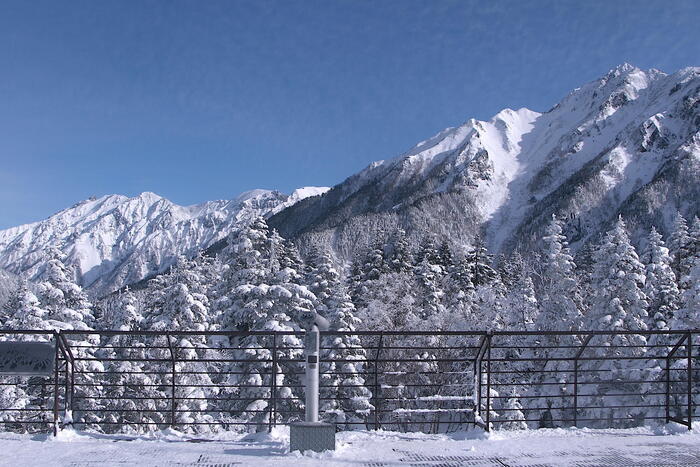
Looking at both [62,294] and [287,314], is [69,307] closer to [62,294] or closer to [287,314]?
[62,294]

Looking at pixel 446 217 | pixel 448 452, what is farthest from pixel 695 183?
pixel 448 452

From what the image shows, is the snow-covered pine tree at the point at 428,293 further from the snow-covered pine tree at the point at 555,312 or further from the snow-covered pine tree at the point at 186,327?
the snow-covered pine tree at the point at 186,327

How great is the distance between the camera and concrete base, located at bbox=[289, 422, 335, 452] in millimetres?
6191

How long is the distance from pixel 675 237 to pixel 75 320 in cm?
3322

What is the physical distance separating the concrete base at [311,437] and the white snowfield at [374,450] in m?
0.09

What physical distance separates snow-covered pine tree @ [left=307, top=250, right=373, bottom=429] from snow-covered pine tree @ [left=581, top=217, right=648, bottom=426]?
8588 mm

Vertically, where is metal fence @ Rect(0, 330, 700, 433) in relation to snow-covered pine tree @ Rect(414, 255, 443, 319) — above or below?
below

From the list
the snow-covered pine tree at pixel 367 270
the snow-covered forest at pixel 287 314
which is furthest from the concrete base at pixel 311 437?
the snow-covered pine tree at pixel 367 270

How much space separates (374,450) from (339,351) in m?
12.3

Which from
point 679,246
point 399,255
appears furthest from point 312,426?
point 399,255

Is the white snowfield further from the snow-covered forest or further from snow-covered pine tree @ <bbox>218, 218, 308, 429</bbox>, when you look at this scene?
snow-covered pine tree @ <bbox>218, 218, 308, 429</bbox>

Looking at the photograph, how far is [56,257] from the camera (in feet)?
67.3

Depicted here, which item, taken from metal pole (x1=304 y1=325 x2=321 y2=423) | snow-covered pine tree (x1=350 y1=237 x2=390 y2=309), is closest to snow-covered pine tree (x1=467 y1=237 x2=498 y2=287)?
snow-covered pine tree (x1=350 y1=237 x2=390 y2=309)

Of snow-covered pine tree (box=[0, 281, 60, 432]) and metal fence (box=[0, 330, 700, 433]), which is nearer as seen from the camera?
snow-covered pine tree (box=[0, 281, 60, 432])
